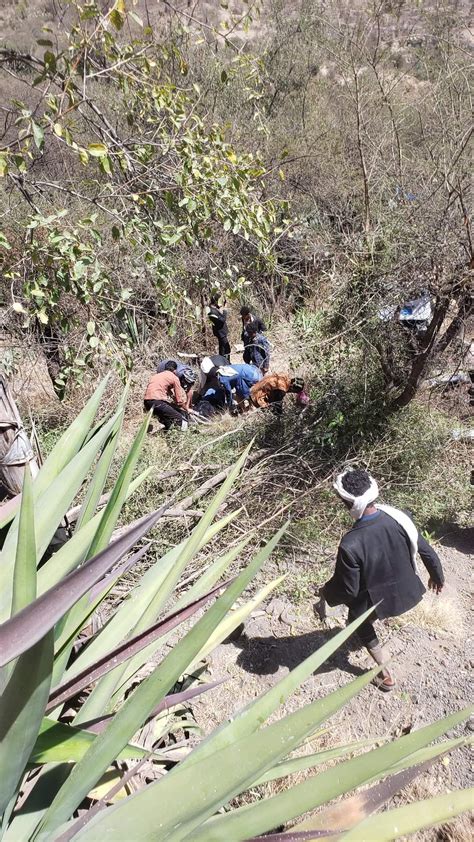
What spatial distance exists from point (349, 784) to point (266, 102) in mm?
14484

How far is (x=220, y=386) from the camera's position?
7730 millimetres

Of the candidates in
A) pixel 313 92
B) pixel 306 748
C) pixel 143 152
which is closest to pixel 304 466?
pixel 306 748

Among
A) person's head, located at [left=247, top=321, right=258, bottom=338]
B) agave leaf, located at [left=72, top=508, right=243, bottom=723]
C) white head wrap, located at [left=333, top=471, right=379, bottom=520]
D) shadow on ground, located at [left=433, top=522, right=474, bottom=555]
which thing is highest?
agave leaf, located at [left=72, top=508, right=243, bottom=723]

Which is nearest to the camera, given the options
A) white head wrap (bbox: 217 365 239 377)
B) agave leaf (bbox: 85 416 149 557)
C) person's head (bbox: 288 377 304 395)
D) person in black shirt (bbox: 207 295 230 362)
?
agave leaf (bbox: 85 416 149 557)

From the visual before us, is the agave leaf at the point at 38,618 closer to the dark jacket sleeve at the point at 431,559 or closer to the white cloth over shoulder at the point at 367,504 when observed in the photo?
the white cloth over shoulder at the point at 367,504

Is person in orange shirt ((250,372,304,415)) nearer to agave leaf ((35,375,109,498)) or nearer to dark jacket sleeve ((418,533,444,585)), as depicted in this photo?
dark jacket sleeve ((418,533,444,585))

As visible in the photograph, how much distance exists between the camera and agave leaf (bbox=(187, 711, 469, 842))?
88 cm

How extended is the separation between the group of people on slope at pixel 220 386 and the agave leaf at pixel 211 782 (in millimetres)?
4927

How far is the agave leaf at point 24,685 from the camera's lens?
906mm

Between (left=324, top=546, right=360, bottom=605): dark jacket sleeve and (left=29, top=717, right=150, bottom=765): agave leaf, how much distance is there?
75.0 inches

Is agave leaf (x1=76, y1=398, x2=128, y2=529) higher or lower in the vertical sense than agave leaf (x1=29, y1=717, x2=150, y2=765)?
higher

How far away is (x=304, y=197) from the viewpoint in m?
10.9

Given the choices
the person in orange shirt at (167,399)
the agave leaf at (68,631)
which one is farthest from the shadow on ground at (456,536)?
the agave leaf at (68,631)

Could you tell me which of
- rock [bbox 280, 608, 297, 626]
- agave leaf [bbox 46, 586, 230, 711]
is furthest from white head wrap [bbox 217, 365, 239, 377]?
agave leaf [bbox 46, 586, 230, 711]
